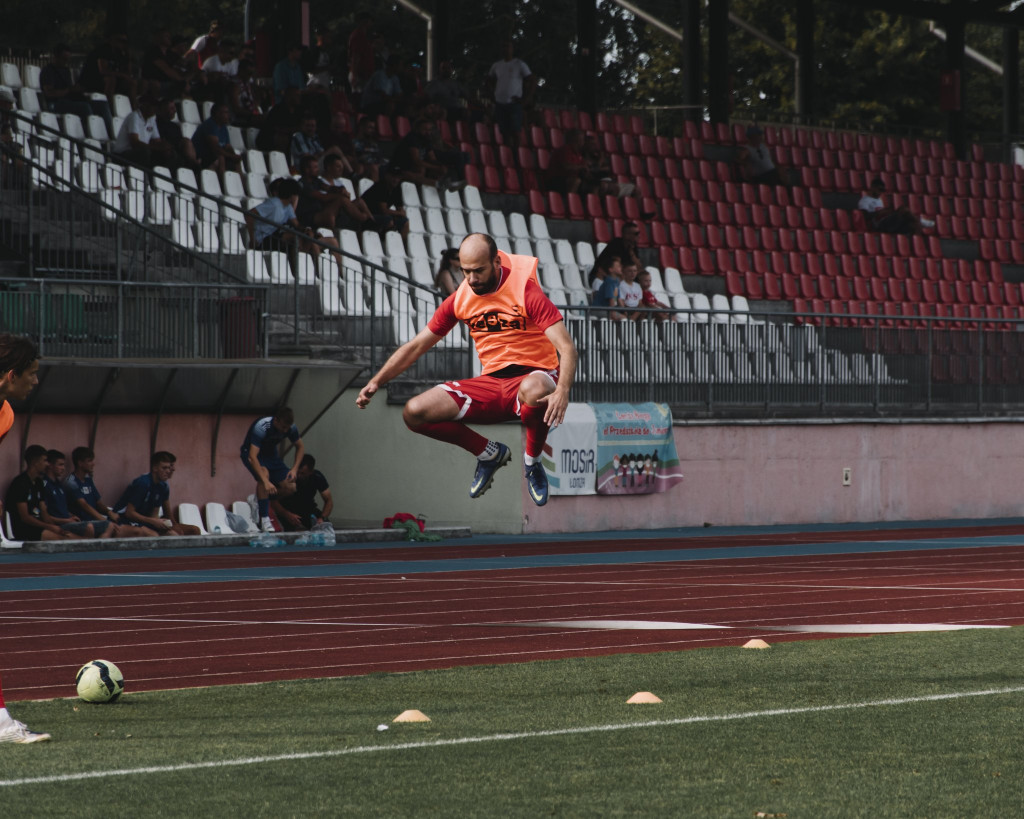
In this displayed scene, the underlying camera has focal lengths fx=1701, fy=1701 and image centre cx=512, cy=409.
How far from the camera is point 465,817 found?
18.3ft

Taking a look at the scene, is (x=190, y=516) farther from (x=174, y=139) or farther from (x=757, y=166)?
(x=757, y=166)

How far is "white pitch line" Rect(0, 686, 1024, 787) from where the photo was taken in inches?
248

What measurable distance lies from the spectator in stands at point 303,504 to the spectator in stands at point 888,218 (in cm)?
1421

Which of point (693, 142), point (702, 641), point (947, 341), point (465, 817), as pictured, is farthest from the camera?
point (693, 142)

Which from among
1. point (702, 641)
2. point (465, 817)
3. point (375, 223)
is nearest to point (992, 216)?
point (375, 223)

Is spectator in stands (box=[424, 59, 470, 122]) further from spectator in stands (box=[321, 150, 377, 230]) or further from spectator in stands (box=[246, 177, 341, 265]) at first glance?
spectator in stands (box=[246, 177, 341, 265])

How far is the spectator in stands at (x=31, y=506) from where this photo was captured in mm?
18016

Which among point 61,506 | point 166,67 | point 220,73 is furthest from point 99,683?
point 220,73

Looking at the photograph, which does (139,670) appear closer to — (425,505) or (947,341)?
(425,505)

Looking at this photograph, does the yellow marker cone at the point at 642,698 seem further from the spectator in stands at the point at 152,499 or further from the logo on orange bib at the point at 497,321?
the spectator in stands at the point at 152,499

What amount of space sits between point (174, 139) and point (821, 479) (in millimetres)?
10021

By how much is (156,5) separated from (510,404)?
41077 mm

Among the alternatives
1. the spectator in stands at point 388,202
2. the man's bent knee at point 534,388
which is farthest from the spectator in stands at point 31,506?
the man's bent knee at point 534,388

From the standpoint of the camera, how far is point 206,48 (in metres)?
24.9
